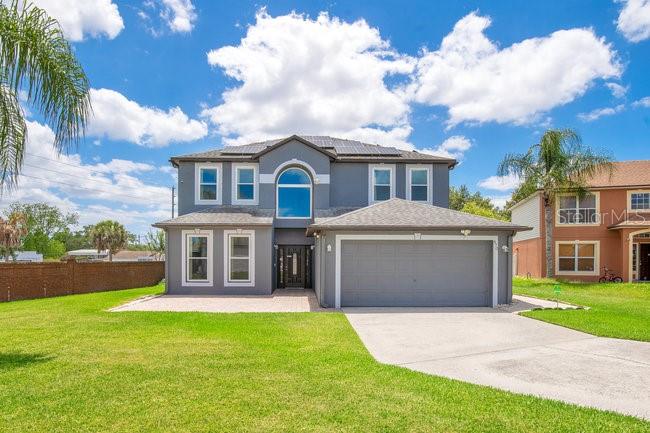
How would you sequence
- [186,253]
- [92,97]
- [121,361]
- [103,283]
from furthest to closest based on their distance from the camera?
[103,283]
[186,253]
[92,97]
[121,361]

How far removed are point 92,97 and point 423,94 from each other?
15.8 meters

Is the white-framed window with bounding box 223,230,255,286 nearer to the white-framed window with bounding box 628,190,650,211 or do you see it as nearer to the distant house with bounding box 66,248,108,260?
the white-framed window with bounding box 628,190,650,211

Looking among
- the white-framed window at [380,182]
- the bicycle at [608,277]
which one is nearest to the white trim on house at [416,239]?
the white-framed window at [380,182]

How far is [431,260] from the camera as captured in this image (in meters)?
13.1

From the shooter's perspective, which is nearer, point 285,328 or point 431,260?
point 285,328

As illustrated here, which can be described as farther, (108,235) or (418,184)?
(108,235)

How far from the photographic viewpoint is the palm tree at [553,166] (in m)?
21.3

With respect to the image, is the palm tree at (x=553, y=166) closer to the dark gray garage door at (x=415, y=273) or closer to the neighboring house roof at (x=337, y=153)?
the neighboring house roof at (x=337, y=153)

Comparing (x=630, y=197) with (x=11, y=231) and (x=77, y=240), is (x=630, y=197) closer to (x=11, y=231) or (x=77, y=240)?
(x=11, y=231)

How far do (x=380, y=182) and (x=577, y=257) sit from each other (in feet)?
45.4

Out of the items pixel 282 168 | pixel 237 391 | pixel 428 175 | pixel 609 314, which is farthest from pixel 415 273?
pixel 237 391

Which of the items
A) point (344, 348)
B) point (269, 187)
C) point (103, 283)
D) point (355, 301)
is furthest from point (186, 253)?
point (344, 348)

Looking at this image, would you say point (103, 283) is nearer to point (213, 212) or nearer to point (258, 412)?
point (213, 212)

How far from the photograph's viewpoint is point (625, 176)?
23.5m
